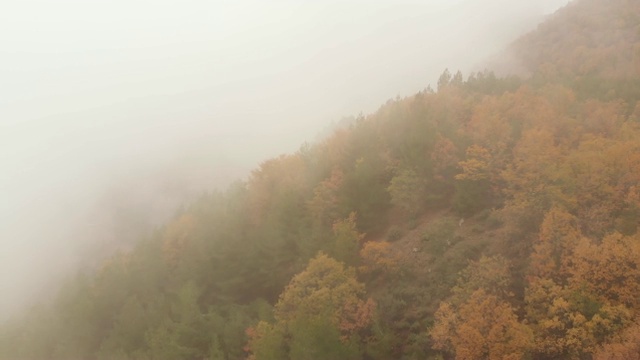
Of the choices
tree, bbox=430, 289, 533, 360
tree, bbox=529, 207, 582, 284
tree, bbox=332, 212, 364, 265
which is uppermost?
tree, bbox=332, 212, 364, 265

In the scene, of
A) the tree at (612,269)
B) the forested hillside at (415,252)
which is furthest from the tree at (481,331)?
the tree at (612,269)

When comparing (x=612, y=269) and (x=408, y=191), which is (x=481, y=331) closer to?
(x=612, y=269)

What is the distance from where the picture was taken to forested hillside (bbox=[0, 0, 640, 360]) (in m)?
33.4

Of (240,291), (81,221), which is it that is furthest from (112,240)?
(240,291)

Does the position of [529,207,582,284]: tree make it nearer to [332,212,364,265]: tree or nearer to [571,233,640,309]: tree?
[571,233,640,309]: tree

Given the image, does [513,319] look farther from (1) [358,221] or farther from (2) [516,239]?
(1) [358,221]

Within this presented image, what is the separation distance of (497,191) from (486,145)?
24.9ft

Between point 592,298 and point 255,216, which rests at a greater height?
point 255,216

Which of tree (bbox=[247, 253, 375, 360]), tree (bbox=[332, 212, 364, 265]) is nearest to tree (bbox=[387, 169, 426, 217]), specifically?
tree (bbox=[332, 212, 364, 265])

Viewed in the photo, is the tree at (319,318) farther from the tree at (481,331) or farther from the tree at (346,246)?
the tree at (481,331)

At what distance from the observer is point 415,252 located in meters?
46.4

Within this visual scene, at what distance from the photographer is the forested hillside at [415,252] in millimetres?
33375

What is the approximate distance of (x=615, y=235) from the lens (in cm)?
3359

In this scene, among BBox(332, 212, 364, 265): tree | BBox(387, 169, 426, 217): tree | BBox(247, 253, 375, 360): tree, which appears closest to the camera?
BBox(247, 253, 375, 360): tree
